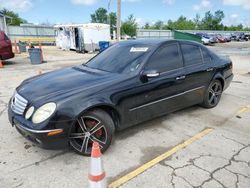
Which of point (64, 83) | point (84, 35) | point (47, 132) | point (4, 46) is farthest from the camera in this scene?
point (84, 35)

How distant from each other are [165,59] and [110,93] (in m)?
1.36

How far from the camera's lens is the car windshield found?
148 inches

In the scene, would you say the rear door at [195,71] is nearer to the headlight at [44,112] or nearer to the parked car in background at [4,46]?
the headlight at [44,112]

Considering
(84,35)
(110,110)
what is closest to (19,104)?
(110,110)

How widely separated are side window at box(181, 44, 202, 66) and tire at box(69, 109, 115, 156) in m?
2.08

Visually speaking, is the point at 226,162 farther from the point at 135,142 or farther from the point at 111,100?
the point at 111,100

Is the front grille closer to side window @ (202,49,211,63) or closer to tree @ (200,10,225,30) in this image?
side window @ (202,49,211,63)

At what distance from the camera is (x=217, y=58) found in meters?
5.22

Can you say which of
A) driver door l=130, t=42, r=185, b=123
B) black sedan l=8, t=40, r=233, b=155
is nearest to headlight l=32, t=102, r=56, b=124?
black sedan l=8, t=40, r=233, b=155

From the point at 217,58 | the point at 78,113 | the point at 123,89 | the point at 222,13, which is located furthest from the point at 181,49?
the point at 222,13

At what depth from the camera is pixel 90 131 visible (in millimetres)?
3186

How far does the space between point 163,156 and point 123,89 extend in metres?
1.12

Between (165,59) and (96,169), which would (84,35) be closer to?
(165,59)

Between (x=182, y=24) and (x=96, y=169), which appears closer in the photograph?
(x=96, y=169)
